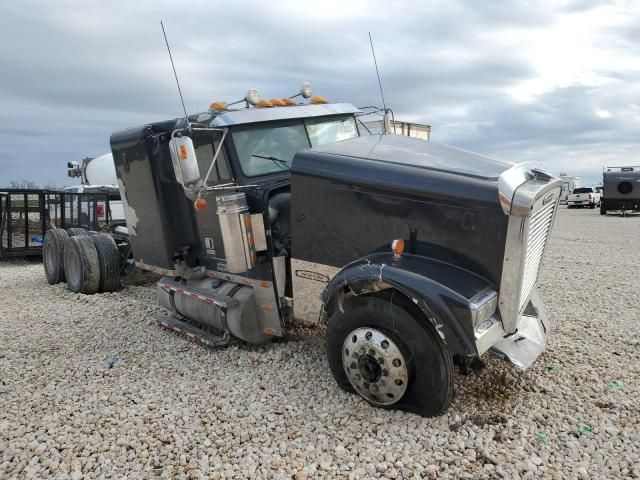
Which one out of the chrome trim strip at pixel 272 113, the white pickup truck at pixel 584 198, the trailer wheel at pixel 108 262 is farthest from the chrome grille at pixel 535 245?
the white pickup truck at pixel 584 198

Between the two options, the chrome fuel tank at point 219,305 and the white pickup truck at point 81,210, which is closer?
the chrome fuel tank at point 219,305

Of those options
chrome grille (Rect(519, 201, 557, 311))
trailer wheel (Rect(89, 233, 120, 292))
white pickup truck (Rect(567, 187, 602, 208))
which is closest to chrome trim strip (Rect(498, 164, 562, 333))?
chrome grille (Rect(519, 201, 557, 311))

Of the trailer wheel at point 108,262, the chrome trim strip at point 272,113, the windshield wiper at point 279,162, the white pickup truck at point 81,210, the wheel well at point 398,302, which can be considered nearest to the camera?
the wheel well at point 398,302

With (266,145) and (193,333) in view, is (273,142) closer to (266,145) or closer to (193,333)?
(266,145)

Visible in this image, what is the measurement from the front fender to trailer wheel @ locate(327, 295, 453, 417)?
12 cm

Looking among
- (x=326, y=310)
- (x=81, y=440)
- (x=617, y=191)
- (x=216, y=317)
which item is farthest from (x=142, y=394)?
(x=617, y=191)

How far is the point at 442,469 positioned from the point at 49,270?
8237 millimetres

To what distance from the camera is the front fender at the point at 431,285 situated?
3312 mm

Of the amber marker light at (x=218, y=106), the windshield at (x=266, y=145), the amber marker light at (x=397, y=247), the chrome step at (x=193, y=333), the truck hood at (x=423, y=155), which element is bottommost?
the chrome step at (x=193, y=333)

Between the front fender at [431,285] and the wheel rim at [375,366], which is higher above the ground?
the front fender at [431,285]

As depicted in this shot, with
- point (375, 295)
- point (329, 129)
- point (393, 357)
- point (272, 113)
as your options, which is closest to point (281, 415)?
point (393, 357)

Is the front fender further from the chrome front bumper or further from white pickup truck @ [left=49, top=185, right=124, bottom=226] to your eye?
white pickup truck @ [left=49, top=185, right=124, bottom=226]

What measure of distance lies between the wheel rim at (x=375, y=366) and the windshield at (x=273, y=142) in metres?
2.04

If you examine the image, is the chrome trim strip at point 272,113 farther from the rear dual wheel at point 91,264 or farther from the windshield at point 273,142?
the rear dual wheel at point 91,264
